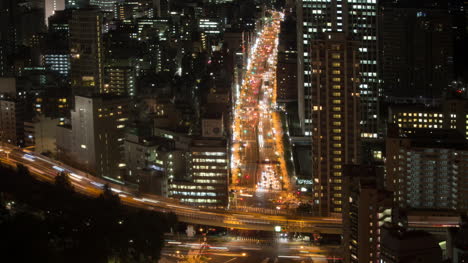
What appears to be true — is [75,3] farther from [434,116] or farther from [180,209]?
[180,209]

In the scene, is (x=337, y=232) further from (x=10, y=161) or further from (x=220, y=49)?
(x=220, y=49)

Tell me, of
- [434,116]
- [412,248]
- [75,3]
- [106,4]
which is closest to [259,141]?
[434,116]

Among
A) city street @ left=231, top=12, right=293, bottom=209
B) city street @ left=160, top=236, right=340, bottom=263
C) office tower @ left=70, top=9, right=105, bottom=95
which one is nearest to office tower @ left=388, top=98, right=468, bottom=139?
city street @ left=231, top=12, right=293, bottom=209

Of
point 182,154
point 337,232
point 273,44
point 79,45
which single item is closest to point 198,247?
point 337,232

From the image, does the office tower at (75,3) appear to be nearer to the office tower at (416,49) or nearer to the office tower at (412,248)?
the office tower at (416,49)

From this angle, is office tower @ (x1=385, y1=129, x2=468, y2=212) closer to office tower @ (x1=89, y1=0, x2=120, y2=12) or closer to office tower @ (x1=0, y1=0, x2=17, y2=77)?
office tower @ (x1=0, y1=0, x2=17, y2=77)

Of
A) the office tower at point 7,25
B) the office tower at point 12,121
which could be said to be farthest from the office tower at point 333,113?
the office tower at point 7,25
